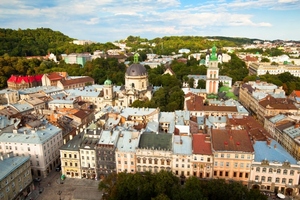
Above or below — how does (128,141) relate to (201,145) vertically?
below

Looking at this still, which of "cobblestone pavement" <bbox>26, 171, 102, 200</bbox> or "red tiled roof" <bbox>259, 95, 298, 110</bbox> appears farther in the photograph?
"red tiled roof" <bbox>259, 95, 298, 110</bbox>

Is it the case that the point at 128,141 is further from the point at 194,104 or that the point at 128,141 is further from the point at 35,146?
the point at 194,104

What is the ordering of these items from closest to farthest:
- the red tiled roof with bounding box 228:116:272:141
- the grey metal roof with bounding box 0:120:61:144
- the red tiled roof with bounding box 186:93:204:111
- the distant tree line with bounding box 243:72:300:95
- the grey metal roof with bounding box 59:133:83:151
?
the grey metal roof with bounding box 59:133:83:151
the grey metal roof with bounding box 0:120:61:144
the red tiled roof with bounding box 228:116:272:141
the red tiled roof with bounding box 186:93:204:111
the distant tree line with bounding box 243:72:300:95

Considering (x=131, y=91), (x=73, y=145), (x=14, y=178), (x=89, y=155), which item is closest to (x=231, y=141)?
(x=89, y=155)

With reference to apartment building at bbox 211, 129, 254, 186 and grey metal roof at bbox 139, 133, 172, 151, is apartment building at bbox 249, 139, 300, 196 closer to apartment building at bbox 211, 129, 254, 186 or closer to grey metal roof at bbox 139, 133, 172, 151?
apartment building at bbox 211, 129, 254, 186

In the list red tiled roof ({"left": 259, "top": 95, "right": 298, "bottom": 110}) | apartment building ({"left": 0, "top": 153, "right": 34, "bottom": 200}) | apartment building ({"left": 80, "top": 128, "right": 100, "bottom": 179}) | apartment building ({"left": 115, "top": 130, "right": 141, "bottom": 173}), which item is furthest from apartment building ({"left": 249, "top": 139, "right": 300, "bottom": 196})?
apartment building ({"left": 0, "top": 153, "right": 34, "bottom": 200})

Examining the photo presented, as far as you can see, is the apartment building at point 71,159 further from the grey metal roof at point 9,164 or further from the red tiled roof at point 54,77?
the red tiled roof at point 54,77

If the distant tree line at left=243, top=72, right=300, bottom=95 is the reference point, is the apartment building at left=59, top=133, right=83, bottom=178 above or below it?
below
